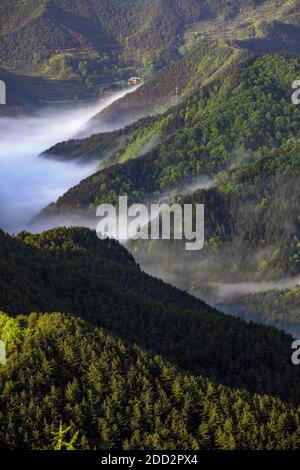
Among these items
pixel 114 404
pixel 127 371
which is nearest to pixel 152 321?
pixel 127 371

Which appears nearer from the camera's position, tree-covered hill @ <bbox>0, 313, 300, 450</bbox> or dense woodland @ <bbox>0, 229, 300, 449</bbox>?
tree-covered hill @ <bbox>0, 313, 300, 450</bbox>

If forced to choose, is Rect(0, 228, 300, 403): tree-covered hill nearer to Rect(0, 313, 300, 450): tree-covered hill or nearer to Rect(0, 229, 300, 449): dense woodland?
Rect(0, 229, 300, 449): dense woodland

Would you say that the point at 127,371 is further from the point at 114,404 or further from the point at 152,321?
the point at 152,321

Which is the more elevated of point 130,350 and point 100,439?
point 130,350

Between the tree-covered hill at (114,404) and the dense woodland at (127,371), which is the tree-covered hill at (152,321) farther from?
the tree-covered hill at (114,404)

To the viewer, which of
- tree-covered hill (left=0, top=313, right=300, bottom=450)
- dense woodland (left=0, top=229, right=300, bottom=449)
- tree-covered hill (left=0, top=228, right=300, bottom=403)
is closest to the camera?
tree-covered hill (left=0, top=313, right=300, bottom=450)

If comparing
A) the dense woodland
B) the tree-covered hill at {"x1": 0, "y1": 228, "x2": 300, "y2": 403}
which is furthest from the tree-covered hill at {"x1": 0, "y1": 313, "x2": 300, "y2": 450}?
the tree-covered hill at {"x1": 0, "y1": 228, "x2": 300, "y2": 403}
